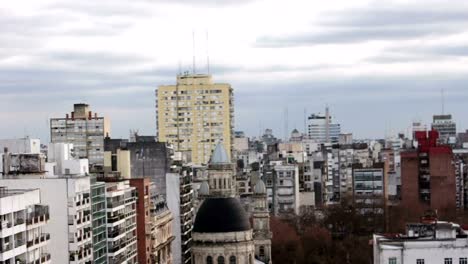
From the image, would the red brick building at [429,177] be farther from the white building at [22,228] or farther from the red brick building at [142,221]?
the white building at [22,228]

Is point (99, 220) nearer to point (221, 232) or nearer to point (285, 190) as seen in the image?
point (221, 232)

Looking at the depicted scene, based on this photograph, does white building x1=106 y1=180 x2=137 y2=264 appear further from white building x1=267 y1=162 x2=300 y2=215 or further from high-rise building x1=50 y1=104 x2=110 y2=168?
white building x1=267 y1=162 x2=300 y2=215

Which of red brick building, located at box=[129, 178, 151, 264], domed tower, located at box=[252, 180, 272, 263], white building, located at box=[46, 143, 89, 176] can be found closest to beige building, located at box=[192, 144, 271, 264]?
domed tower, located at box=[252, 180, 272, 263]

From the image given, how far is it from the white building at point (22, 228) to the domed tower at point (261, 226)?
71031mm

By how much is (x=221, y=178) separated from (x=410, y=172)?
1720 inches

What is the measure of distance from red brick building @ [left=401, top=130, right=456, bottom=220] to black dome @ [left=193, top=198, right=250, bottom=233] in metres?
42.6

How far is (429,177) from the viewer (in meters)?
164

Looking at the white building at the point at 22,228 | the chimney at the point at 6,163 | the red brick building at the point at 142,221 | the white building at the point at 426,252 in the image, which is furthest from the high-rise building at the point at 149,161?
the white building at the point at 22,228

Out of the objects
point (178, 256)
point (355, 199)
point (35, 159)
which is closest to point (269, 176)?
point (355, 199)

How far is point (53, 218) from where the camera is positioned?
69688mm

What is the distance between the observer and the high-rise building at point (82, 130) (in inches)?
6634

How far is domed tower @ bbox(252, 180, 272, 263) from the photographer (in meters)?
134

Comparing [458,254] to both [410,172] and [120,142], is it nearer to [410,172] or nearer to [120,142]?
[120,142]

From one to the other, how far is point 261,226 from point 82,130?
4481 cm
